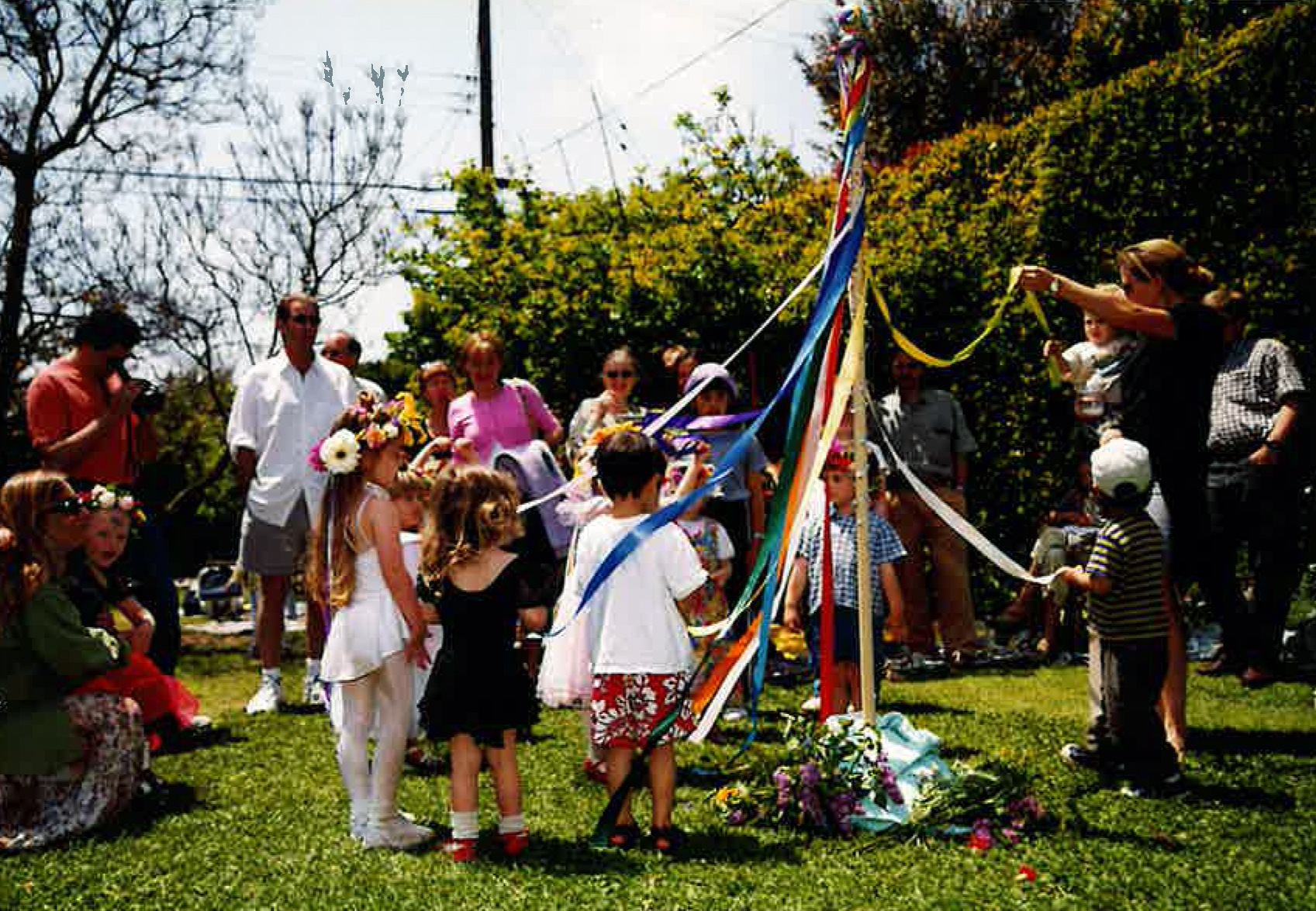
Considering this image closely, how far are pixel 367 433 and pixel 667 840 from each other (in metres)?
1.73

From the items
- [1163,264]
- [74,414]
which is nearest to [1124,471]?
[1163,264]

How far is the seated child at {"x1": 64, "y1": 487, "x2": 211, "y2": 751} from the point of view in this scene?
4793mm

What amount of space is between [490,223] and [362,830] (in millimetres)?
6776

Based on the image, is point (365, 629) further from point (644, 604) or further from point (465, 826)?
point (644, 604)

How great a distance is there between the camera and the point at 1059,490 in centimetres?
769

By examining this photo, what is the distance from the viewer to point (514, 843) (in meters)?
3.74

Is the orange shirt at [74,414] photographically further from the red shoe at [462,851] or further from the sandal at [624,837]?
the sandal at [624,837]

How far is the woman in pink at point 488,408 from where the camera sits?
20.9ft

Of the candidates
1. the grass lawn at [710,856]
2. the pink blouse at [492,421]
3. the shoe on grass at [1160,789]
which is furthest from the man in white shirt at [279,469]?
the shoe on grass at [1160,789]

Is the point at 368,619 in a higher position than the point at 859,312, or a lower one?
lower

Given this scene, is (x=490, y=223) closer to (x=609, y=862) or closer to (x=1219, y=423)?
(x=1219, y=423)

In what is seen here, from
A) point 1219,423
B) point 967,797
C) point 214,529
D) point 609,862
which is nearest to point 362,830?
point 609,862

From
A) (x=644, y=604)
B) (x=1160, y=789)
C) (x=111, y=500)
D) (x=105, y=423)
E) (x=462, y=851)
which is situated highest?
(x=105, y=423)

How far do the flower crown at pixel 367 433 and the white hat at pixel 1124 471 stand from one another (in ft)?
8.08
